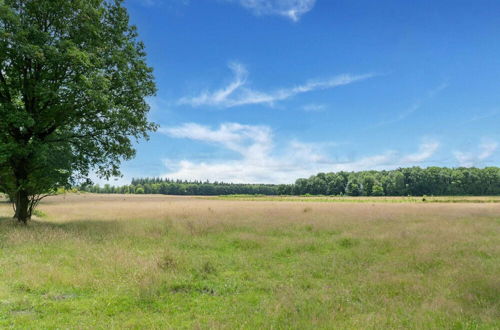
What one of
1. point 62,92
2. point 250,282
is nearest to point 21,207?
point 62,92

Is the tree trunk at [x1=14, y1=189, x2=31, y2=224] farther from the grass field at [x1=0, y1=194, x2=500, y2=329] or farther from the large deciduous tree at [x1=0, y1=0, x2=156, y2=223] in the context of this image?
the grass field at [x1=0, y1=194, x2=500, y2=329]

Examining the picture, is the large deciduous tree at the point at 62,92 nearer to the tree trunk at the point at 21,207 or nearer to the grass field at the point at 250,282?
the tree trunk at the point at 21,207

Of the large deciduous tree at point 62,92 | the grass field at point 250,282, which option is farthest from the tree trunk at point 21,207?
the grass field at point 250,282

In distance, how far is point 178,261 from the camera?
1084 cm

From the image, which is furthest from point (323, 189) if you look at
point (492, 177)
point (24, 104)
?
point (24, 104)

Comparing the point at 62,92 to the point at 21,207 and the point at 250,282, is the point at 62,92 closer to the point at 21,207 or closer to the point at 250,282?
the point at 21,207

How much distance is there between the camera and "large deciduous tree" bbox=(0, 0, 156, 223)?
1797 cm

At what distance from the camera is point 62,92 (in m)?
19.5

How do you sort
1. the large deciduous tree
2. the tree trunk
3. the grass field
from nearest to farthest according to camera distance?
the grass field, the large deciduous tree, the tree trunk

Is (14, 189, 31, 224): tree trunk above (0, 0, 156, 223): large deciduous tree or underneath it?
underneath

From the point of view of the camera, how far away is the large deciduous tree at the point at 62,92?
17969mm

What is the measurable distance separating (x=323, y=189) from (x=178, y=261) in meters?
165

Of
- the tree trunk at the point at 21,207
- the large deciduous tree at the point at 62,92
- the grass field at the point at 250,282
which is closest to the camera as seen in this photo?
the grass field at the point at 250,282

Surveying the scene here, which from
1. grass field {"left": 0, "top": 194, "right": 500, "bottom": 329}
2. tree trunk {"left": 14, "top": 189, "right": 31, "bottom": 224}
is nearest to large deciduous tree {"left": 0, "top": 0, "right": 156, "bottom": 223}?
tree trunk {"left": 14, "top": 189, "right": 31, "bottom": 224}
